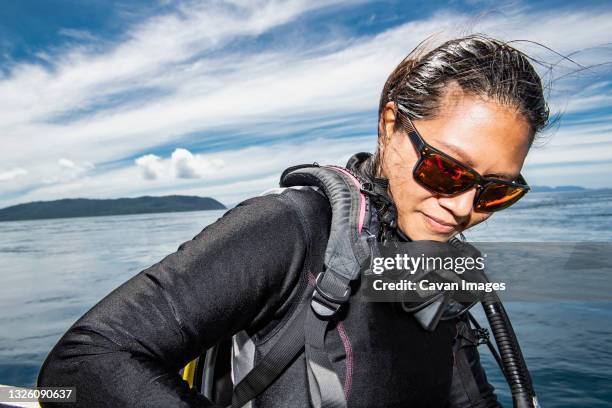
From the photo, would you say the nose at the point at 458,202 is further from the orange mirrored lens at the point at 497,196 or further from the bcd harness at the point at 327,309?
the bcd harness at the point at 327,309

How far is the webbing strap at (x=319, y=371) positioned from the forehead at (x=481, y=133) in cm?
69

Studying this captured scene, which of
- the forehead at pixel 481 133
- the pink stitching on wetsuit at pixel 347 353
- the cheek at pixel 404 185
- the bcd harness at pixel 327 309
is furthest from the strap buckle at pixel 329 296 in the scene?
the forehead at pixel 481 133

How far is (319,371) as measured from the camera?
50.2 inches

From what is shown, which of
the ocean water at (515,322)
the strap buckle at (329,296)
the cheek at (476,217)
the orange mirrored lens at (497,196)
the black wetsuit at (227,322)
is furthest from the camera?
the ocean water at (515,322)

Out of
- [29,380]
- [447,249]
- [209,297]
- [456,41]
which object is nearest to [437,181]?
[447,249]

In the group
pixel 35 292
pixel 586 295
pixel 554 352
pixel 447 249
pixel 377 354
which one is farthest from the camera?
pixel 35 292

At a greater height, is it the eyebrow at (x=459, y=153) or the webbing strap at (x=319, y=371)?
the eyebrow at (x=459, y=153)

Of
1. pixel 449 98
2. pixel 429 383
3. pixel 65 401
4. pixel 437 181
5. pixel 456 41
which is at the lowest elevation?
pixel 429 383

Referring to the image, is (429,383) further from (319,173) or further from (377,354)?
(319,173)

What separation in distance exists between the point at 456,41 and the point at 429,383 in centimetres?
121

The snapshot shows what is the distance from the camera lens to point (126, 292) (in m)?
1.04

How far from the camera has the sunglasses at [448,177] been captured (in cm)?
147

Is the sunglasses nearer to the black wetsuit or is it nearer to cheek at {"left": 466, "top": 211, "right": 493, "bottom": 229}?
cheek at {"left": 466, "top": 211, "right": 493, "bottom": 229}

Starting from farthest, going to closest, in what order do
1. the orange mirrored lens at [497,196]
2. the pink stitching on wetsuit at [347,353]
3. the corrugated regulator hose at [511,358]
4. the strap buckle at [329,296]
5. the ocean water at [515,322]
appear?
the ocean water at [515,322] → the corrugated regulator hose at [511,358] → the orange mirrored lens at [497,196] → the pink stitching on wetsuit at [347,353] → the strap buckle at [329,296]
